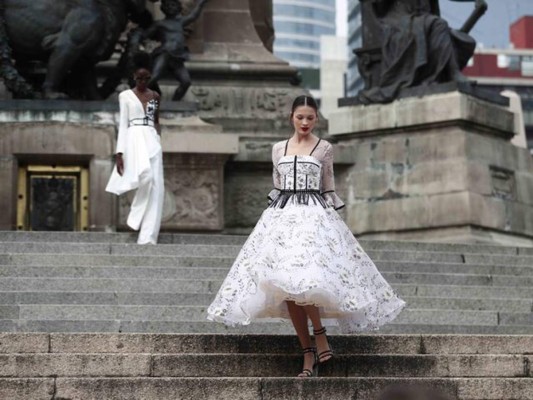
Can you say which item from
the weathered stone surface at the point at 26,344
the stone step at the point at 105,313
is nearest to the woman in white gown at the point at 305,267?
the weathered stone surface at the point at 26,344

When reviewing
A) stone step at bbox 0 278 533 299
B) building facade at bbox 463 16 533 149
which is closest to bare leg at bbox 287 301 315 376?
stone step at bbox 0 278 533 299

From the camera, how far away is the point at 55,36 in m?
19.8

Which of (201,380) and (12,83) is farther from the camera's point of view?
(12,83)

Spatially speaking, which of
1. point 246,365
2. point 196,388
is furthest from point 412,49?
point 196,388

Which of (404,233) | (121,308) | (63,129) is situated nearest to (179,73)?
(63,129)

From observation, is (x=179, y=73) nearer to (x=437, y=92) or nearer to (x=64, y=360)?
(x=437, y=92)

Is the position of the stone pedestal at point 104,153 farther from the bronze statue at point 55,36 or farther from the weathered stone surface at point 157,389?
the weathered stone surface at point 157,389

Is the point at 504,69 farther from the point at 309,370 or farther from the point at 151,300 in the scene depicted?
the point at 309,370

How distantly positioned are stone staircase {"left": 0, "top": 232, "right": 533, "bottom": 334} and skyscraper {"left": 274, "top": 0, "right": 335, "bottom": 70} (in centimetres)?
15348

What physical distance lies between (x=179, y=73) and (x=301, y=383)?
10.9 metres

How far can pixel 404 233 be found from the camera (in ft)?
69.5

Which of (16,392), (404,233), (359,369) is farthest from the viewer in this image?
(404,233)
